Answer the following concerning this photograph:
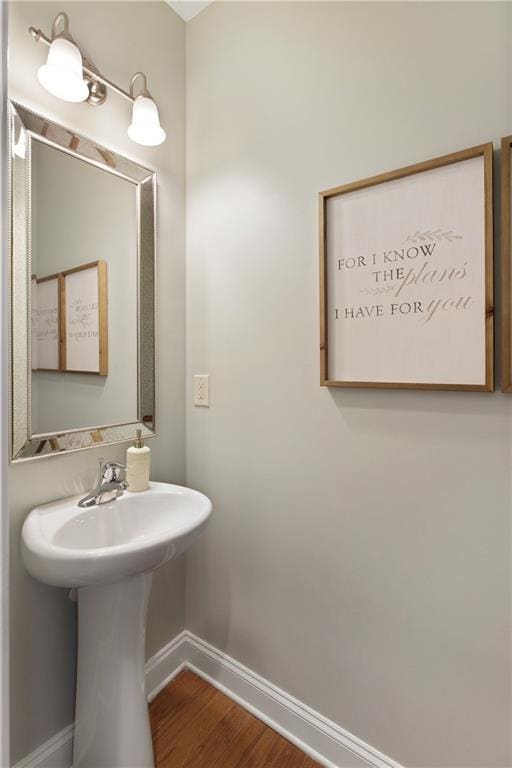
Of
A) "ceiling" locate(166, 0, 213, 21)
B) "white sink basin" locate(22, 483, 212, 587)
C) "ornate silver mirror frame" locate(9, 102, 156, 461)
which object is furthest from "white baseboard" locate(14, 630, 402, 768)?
"ceiling" locate(166, 0, 213, 21)

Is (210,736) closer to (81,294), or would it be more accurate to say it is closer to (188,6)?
(81,294)

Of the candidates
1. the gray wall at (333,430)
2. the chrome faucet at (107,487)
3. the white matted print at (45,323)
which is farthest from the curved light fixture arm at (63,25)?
the chrome faucet at (107,487)

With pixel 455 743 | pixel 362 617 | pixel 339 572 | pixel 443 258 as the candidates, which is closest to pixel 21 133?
pixel 443 258

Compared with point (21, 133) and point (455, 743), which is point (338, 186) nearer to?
point (21, 133)

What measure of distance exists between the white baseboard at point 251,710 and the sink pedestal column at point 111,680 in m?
0.15

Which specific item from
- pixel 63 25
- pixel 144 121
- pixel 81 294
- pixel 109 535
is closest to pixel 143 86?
pixel 144 121

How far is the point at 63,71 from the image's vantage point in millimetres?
1056

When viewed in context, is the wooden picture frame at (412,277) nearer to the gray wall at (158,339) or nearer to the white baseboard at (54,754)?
the gray wall at (158,339)

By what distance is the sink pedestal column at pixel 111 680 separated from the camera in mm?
1112

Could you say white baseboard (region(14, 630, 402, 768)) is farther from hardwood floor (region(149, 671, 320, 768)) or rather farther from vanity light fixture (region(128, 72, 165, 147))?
vanity light fixture (region(128, 72, 165, 147))

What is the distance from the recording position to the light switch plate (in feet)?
5.02

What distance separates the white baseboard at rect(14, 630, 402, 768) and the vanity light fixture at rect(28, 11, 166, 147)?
190cm

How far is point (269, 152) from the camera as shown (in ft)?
4.33

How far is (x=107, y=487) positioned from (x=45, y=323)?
54cm
